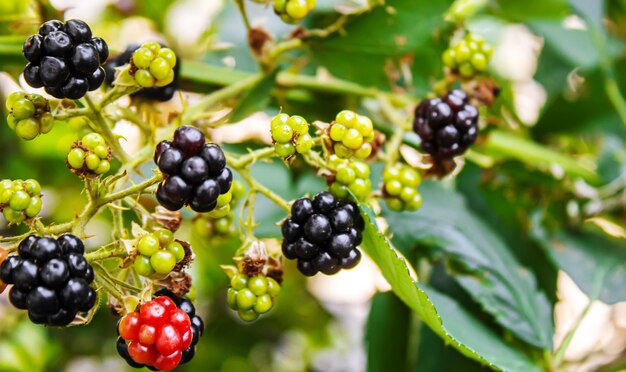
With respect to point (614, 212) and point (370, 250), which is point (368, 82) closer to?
point (370, 250)

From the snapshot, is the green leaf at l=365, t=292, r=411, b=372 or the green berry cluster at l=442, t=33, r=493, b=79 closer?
the green berry cluster at l=442, t=33, r=493, b=79

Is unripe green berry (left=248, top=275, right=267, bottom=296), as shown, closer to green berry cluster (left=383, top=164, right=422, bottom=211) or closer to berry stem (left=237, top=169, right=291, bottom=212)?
berry stem (left=237, top=169, right=291, bottom=212)

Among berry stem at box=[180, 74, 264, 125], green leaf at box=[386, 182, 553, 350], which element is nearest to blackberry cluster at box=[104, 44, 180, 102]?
berry stem at box=[180, 74, 264, 125]

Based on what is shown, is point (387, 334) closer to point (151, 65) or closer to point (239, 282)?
point (239, 282)

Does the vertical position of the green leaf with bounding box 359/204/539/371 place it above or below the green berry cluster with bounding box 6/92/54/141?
below

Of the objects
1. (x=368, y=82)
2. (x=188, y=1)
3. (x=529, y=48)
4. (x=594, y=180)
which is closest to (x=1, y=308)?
(x=188, y=1)

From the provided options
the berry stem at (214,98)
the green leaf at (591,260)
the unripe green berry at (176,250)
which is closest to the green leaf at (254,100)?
the berry stem at (214,98)
